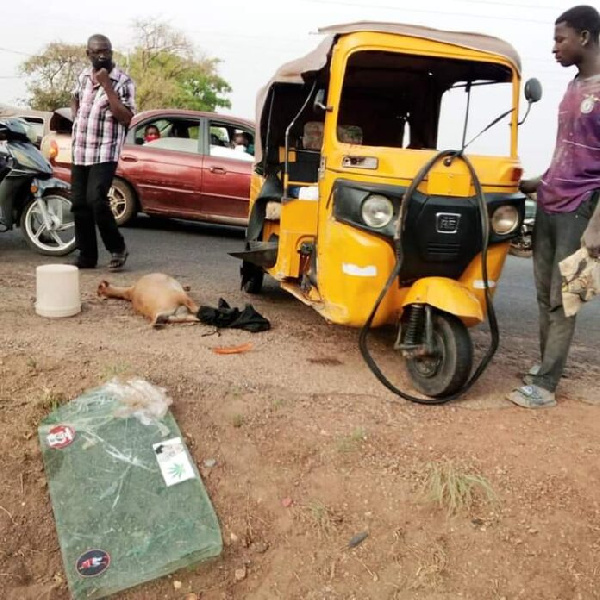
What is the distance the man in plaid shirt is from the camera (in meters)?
5.55

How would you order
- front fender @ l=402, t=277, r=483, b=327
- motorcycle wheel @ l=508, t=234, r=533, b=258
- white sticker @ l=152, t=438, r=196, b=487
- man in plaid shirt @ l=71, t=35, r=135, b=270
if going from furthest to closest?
man in plaid shirt @ l=71, t=35, r=135, b=270, motorcycle wheel @ l=508, t=234, r=533, b=258, front fender @ l=402, t=277, r=483, b=327, white sticker @ l=152, t=438, r=196, b=487

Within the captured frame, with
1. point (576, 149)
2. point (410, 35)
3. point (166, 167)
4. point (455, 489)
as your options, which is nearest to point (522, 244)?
point (576, 149)

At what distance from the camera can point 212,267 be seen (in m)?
7.21

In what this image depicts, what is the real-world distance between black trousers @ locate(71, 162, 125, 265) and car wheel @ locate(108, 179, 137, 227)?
113 inches

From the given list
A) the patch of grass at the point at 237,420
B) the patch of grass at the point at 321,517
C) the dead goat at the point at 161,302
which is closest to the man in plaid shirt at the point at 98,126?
the dead goat at the point at 161,302

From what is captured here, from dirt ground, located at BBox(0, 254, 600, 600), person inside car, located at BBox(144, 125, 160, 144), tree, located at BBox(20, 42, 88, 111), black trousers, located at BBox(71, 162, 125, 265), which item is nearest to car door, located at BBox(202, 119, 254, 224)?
person inside car, located at BBox(144, 125, 160, 144)

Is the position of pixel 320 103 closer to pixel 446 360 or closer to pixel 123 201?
pixel 446 360

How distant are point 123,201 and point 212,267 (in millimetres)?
2405

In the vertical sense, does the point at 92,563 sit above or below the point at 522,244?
below

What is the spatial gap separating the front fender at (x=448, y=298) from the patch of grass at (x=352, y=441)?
0.83m

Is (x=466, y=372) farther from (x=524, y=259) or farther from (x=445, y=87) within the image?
(x=524, y=259)

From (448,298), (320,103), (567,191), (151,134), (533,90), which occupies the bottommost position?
(448,298)

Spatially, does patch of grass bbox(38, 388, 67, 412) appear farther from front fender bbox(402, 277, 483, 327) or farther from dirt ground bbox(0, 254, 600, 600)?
front fender bbox(402, 277, 483, 327)

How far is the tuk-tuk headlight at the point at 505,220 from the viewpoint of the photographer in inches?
154
